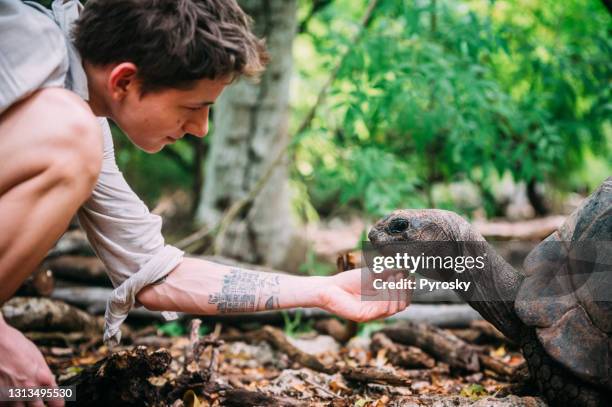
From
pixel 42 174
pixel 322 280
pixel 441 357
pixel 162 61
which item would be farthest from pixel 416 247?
pixel 42 174

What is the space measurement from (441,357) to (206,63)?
1.88 meters

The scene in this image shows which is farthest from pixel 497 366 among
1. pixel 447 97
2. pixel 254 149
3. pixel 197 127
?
pixel 254 149

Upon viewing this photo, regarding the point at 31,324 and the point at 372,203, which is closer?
the point at 31,324

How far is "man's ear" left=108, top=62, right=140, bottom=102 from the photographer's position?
1538 mm

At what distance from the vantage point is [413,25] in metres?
3.48

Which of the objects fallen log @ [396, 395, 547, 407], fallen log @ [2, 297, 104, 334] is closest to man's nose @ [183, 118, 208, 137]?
fallen log @ [396, 395, 547, 407]

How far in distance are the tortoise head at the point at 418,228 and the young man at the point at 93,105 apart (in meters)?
0.29

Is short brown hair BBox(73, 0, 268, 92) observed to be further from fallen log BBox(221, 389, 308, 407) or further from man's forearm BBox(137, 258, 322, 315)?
fallen log BBox(221, 389, 308, 407)

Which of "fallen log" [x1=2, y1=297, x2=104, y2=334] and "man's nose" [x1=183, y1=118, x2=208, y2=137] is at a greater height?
"man's nose" [x1=183, y1=118, x2=208, y2=137]

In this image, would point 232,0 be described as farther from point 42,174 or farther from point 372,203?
point 372,203

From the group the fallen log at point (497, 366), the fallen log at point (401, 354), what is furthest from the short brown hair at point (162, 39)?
the fallen log at point (497, 366)

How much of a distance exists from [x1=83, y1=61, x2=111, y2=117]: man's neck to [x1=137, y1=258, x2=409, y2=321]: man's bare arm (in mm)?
611

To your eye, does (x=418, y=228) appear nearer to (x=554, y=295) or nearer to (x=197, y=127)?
(x=554, y=295)

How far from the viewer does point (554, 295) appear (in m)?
1.90
